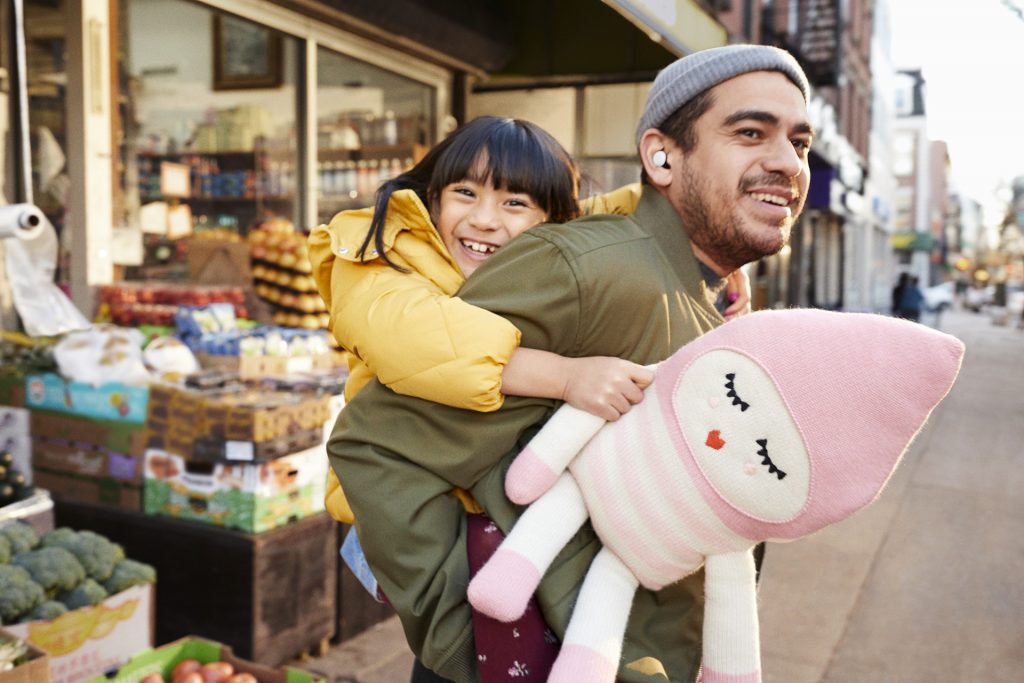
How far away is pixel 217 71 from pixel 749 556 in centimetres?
777

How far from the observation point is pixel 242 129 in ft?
26.0

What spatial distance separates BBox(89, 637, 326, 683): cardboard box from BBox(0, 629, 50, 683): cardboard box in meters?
0.46

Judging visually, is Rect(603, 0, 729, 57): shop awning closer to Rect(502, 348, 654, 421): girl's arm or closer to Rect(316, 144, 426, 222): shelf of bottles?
Rect(316, 144, 426, 222): shelf of bottles

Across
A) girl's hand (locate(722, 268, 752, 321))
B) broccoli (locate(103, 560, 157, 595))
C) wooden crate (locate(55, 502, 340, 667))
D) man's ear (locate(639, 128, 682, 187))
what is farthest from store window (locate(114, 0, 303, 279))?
man's ear (locate(639, 128, 682, 187))

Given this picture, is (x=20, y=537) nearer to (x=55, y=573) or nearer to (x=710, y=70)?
(x=55, y=573)

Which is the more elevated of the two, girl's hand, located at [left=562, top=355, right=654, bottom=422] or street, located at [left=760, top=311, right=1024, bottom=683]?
girl's hand, located at [left=562, top=355, right=654, bottom=422]

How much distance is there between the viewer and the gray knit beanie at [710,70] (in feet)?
5.13

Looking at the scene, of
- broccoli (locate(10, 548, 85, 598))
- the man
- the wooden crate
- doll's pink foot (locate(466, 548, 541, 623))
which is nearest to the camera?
doll's pink foot (locate(466, 548, 541, 623))

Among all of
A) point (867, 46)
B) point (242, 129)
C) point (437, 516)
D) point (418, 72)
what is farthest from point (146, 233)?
point (867, 46)

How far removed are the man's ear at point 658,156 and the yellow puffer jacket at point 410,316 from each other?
0.24 meters

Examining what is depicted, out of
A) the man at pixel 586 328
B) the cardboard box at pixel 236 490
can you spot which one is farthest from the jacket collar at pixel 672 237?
the cardboard box at pixel 236 490

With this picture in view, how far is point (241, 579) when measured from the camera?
12.2ft

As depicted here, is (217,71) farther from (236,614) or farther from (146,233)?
(236,614)

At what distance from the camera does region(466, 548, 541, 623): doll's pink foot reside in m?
1.39
